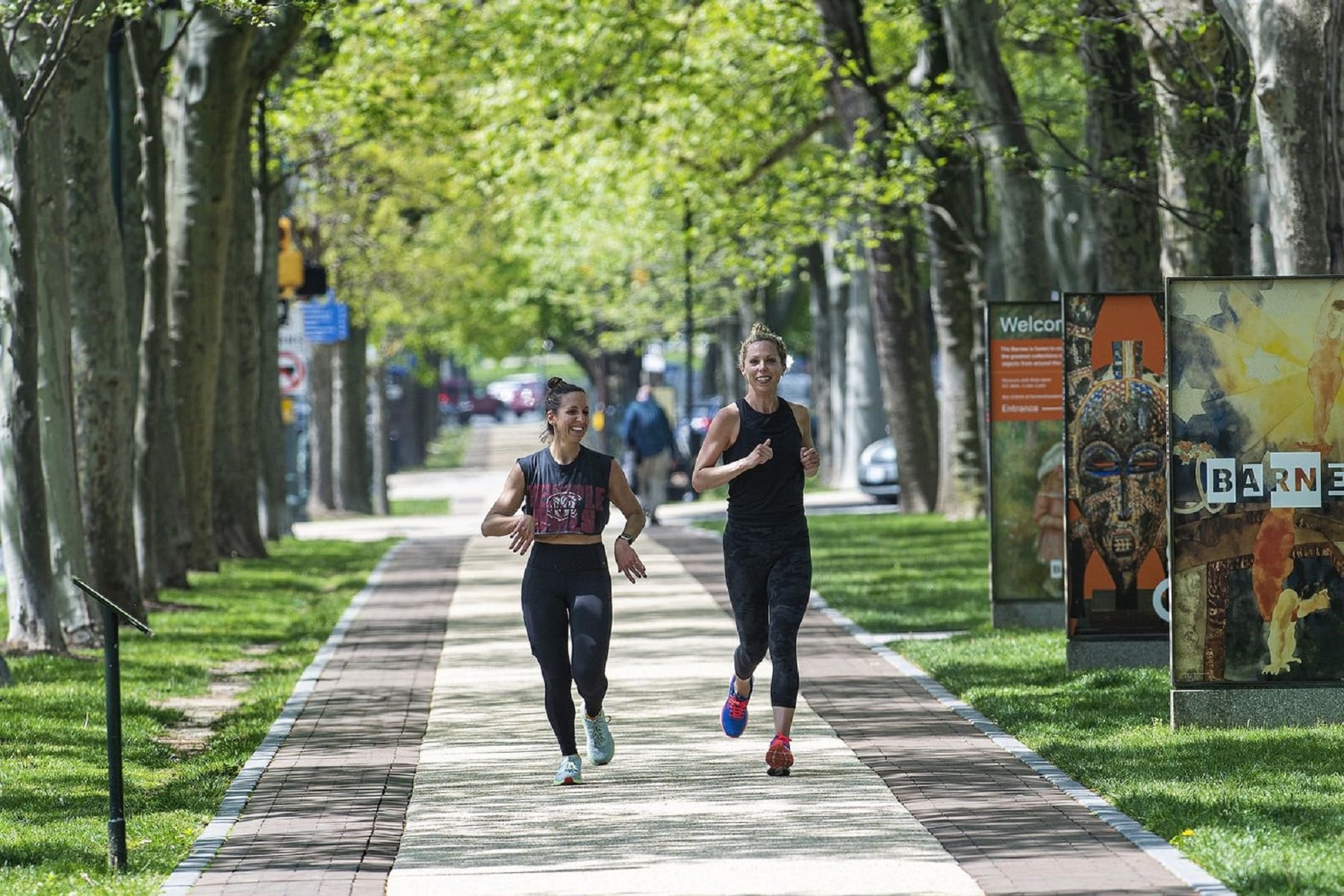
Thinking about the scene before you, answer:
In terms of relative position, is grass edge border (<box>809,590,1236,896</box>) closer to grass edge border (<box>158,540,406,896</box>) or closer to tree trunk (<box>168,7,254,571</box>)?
grass edge border (<box>158,540,406,896</box>)

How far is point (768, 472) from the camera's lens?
32.9ft

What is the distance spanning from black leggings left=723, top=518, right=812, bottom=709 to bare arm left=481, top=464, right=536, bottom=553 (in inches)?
33.7

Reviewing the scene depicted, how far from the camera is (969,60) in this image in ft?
70.5

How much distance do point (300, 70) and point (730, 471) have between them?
16.9 metres

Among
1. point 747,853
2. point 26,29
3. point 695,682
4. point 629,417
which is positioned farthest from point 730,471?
point 629,417

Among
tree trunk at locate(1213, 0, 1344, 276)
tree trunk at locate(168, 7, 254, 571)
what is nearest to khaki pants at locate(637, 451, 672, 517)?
tree trunk at locate(168, 7, 254, 571)

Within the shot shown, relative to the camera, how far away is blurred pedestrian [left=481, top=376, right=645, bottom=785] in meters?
9.81

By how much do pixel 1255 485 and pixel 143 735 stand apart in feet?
18.1

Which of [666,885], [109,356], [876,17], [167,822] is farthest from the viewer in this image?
[876,17]

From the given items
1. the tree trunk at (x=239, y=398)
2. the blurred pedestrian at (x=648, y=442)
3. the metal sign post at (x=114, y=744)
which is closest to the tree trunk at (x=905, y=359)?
the blurred pedestrian at (x=648, y=442)

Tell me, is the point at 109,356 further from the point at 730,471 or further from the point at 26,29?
the point at 730,471

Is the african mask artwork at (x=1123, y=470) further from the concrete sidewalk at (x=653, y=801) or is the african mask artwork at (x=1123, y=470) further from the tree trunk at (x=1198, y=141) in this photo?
the tree trunk at (x=1198, y=141)

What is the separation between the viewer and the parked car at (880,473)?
3838 centimetres

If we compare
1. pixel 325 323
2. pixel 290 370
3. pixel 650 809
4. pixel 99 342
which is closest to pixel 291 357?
pixel 290 370
